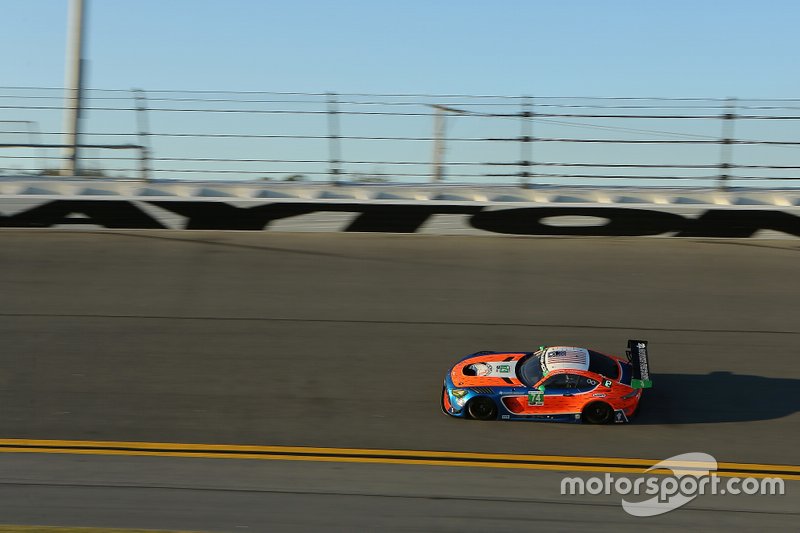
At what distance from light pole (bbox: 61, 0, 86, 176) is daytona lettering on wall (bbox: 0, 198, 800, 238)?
1.71 m

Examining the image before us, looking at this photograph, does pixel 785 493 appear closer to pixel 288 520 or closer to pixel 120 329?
pixel 288 520

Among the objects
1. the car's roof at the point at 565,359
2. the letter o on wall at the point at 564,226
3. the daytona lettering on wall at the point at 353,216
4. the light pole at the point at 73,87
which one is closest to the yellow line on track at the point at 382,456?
the car's roof at the point at 565,359

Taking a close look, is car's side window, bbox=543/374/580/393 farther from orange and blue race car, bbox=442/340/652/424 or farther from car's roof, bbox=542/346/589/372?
car's roof, bbox=542/346/589/372

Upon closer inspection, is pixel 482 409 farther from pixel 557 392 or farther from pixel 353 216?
pixel 353 216

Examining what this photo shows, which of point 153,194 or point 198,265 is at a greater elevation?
point 153,194

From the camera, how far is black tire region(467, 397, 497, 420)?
33.7 ft

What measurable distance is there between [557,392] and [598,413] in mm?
538

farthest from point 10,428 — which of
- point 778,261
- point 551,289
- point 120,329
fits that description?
point 778,261

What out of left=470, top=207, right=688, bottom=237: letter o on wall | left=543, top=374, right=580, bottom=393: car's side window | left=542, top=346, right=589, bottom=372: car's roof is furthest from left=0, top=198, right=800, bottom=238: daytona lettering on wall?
left=543, top=374, right=580, bottom=393: car's side window

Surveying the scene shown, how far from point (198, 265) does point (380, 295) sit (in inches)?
127

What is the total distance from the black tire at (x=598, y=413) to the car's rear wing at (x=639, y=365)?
41cm

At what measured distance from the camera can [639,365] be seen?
34.6 feet

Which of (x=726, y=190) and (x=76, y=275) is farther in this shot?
(x=726, y=190)

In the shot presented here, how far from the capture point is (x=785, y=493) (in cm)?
877
